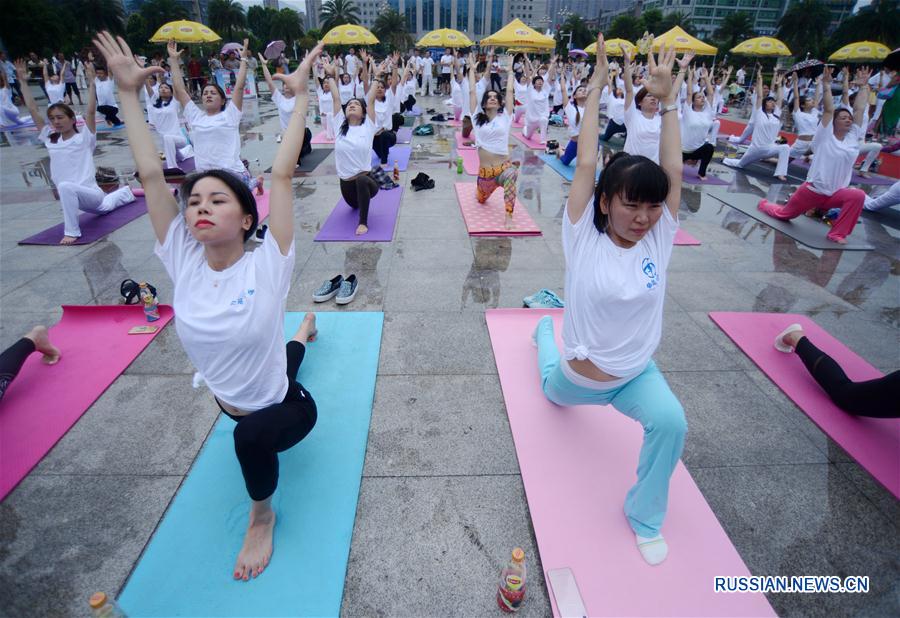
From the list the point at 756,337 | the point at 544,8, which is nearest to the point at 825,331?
the point at 756,337

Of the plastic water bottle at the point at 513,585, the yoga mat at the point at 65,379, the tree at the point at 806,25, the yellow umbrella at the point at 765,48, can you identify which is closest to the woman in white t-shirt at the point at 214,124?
the yoga mat at the point at 65,379

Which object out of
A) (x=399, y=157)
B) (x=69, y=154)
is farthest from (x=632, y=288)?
(x=399, y=157)

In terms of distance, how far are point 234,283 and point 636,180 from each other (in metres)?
1.97

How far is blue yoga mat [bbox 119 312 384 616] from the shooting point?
214 cm

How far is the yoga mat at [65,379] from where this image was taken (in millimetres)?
2959

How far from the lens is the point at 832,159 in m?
6.52

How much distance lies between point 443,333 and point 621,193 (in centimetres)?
238

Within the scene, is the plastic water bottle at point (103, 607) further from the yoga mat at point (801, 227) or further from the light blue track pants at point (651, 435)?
the yoga mat at point (801, 227)

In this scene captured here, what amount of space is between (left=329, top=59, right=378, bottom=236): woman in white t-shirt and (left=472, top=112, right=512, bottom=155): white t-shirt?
1.60m

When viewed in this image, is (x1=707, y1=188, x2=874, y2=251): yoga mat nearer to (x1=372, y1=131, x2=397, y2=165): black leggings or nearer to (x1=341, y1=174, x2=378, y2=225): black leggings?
(x1=341, y1=174, x2=378, y2=225): black leggings

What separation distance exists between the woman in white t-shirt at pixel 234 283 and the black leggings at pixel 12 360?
2.21 meters

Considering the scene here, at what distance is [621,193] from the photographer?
A: 2209 millimetres

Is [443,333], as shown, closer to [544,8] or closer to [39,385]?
[39,385]

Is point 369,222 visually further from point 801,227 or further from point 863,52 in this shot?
point 863,52
